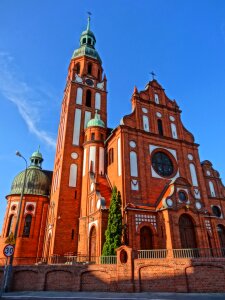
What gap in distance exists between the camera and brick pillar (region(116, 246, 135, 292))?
15516 mm

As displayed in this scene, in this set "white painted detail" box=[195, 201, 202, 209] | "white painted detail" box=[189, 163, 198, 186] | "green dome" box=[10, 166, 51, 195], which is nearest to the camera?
"white painted detail" box=[195, 201, 202, 209]

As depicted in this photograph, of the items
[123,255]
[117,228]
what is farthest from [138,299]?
[117,228]

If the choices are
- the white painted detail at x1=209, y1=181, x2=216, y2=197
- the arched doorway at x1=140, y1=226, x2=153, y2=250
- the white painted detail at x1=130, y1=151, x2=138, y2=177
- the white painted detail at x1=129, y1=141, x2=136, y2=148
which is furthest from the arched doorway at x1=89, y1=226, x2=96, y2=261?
the white painted detail at x1=209, y1=181, x2=216, y2=197

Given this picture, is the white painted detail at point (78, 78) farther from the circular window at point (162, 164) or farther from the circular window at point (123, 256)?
the circular window at point (123, 256)

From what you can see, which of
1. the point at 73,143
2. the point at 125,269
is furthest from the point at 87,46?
the point at 125,269

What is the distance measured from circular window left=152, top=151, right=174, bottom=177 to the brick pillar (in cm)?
1200

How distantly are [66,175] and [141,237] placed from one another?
41.0ft

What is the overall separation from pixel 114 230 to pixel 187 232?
7.44 metres

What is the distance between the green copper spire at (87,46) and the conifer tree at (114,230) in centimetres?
3039

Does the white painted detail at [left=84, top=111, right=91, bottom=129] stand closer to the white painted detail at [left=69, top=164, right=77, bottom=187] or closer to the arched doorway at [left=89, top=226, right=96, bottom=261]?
the white painted detail at [left=69, top=164, right=77, bottom=187]

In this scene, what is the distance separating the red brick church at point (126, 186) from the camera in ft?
73.5

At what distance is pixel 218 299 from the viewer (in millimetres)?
11945

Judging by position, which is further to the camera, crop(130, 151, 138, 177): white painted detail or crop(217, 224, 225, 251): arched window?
crop(217, 224, 225, 251): arched window

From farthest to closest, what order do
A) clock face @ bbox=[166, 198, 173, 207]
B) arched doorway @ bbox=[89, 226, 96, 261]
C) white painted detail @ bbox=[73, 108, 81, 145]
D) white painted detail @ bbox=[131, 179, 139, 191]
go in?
1. white painted detail @ bbox=[73, 108, 81, 145]
2. white painted detail @ bbox=[131, 179, 139, 191]
3. arched doorway @ bbox=[89, 226, 96, 261]
4. clock face @ bbox=[166, 198, 173, 207]
